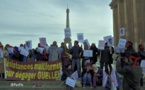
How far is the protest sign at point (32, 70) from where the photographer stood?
14.7 m

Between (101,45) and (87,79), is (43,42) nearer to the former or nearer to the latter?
(101,45)

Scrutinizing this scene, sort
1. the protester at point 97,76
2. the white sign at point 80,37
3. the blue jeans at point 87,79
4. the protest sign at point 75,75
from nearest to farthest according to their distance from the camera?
the protest sign at point 75,75 → the protester at point 97,76 → the blue jeans at point 87,79 → the white sign at point 80,37

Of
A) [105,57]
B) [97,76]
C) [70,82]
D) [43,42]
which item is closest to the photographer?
[70,82]

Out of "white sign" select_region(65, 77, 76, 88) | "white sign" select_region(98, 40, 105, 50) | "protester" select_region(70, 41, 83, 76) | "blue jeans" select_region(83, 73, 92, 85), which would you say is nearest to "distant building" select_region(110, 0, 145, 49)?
"white sign" select_region(98, 40, 105, 50)

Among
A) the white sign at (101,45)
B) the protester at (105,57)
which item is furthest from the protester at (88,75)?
the white sign at (101,45)

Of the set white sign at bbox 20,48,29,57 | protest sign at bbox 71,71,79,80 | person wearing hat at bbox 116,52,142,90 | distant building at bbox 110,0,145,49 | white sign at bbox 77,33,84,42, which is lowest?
protest sign at bbox 71,71,79,80

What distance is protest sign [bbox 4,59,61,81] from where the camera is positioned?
579 inches

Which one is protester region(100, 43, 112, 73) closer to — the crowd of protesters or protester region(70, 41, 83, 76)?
the crowd of protesters

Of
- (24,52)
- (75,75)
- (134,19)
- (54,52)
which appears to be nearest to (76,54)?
(54,52)

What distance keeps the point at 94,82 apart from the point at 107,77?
79cm

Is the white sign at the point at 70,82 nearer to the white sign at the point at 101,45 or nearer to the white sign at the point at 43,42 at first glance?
the white sign at the point at 101,45

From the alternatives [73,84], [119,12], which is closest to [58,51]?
[73,84]

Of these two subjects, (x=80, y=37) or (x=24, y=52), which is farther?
(x=80, y=37)

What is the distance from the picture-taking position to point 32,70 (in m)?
14.9
